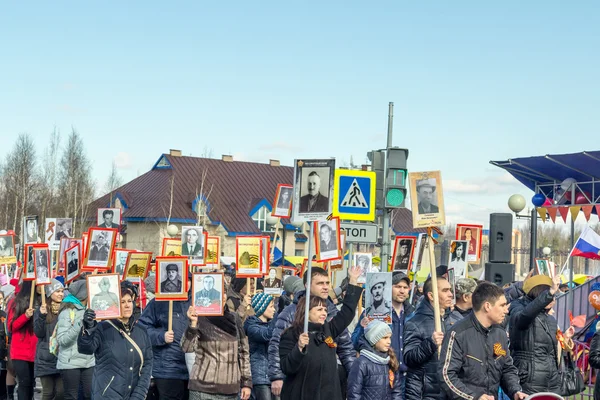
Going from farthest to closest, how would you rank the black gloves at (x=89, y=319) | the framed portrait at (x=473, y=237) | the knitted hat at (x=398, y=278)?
the framed portrait at (x=473, y=237)
the knitted hat at (x=398, y=278)
the black gloves at (x=89, y=319)

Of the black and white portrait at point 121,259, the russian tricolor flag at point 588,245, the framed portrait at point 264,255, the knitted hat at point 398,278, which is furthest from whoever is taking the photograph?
the russian tricolor flag at point 588,245

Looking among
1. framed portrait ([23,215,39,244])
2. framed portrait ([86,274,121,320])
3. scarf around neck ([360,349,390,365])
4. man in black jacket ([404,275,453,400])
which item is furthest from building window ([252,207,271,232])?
scarf around neck ([360,349,390,365])

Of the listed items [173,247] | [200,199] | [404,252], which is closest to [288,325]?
[404,252]

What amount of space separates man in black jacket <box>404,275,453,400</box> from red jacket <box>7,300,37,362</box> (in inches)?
215

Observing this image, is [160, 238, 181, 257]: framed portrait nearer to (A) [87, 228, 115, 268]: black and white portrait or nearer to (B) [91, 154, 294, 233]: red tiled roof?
(A) [87, 228, 115, 268]: black and white portrait

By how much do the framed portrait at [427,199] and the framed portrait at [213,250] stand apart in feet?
22.6

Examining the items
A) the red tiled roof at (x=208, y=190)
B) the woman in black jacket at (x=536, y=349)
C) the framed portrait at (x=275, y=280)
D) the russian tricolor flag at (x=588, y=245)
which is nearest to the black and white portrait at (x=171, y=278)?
the woman in black jacket at (x=536, y=349)

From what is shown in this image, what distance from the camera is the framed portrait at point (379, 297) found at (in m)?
9.15

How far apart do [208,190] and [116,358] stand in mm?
61314

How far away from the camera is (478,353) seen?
22.7 ft

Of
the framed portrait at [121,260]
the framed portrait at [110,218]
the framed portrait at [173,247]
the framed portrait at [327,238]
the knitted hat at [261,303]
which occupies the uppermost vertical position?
the framed portrait at [110,218]

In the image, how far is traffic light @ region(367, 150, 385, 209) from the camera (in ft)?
48.3

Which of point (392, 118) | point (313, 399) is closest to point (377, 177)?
point (392, 118)

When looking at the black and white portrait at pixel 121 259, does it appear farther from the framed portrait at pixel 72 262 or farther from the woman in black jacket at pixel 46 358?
the woman in black jacket at pixel 46 358
